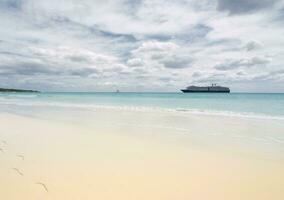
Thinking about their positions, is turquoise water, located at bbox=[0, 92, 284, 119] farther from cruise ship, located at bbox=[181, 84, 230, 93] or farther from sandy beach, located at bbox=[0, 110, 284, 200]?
cruise ship, located at bbox=[181, 84, 230, 93]

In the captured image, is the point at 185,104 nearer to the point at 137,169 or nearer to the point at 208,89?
the point at 137,169

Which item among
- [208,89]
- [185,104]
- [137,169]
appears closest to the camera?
[137,169]

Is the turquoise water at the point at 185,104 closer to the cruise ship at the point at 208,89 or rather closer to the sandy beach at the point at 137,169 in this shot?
the sandy beach at the point at 137,169

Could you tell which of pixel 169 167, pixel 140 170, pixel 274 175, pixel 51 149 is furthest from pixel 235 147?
pixel 51 149

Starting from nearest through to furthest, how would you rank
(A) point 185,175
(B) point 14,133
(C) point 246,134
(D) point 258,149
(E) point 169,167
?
1. (A) point 185,175
2. (E) point 169,167
3. (D) point 258,149
4. (B) point 14,133
5. (C) point 246,134

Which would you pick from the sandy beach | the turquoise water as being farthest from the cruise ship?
the sandy beach

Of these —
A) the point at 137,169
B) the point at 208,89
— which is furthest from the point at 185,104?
the point at 208,89

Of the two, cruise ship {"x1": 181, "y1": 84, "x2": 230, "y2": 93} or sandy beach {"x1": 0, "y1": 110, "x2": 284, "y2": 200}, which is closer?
sandy beach {"x1": 0, "y1": 110, "x2": 284, "y2": 200}

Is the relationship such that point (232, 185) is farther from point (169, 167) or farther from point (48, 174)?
point (48, 174)

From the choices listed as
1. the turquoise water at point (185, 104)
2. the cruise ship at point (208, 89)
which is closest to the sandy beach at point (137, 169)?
the turquoise water at point (185, 104)

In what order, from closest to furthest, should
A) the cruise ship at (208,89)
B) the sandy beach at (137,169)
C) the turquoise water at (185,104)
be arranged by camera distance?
the sandy beach at (137,169) → the turquoise water at (185,104) → the cruise ship at (208,89)

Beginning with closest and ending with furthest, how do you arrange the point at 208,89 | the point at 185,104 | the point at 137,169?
the point at 137,169 < the point at 185,104 < the point at 208,89

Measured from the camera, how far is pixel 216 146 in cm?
693

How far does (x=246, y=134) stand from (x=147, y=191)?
658cm
